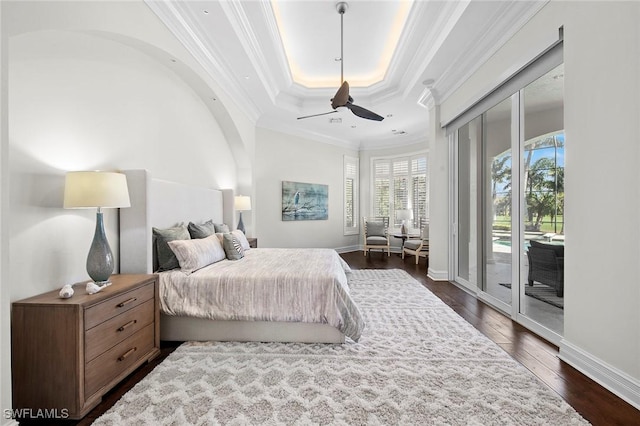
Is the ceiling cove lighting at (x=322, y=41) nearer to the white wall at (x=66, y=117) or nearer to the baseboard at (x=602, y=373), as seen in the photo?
the white wall at (x=66, y=117)

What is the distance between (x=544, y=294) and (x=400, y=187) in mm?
5184

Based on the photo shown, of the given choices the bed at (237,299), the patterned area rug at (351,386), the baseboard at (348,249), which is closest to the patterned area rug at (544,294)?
the patterned area rug at (351,386)

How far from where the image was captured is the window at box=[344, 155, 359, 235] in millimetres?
7684

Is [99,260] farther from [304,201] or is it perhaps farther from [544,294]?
[304,201]

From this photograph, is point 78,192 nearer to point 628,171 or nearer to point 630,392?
point 628,171

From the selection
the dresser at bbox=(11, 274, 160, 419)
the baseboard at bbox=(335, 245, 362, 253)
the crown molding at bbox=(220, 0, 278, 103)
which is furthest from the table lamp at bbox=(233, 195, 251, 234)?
the baseboard at bbox=(335, 245, 362, 253)

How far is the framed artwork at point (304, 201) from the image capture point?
6340 mm

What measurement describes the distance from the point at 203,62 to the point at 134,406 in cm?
350

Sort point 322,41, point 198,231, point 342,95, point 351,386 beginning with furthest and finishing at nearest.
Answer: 1. point 322,41
2. point 198,231
3. point 342,95
4. point 351,386

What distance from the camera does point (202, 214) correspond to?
3.92 metres

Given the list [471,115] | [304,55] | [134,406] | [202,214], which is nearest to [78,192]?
[134,406]

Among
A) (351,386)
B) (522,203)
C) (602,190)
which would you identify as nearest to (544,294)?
(522,203)

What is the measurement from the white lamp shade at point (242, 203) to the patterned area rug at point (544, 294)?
4.01 m

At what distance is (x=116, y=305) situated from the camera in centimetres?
187
